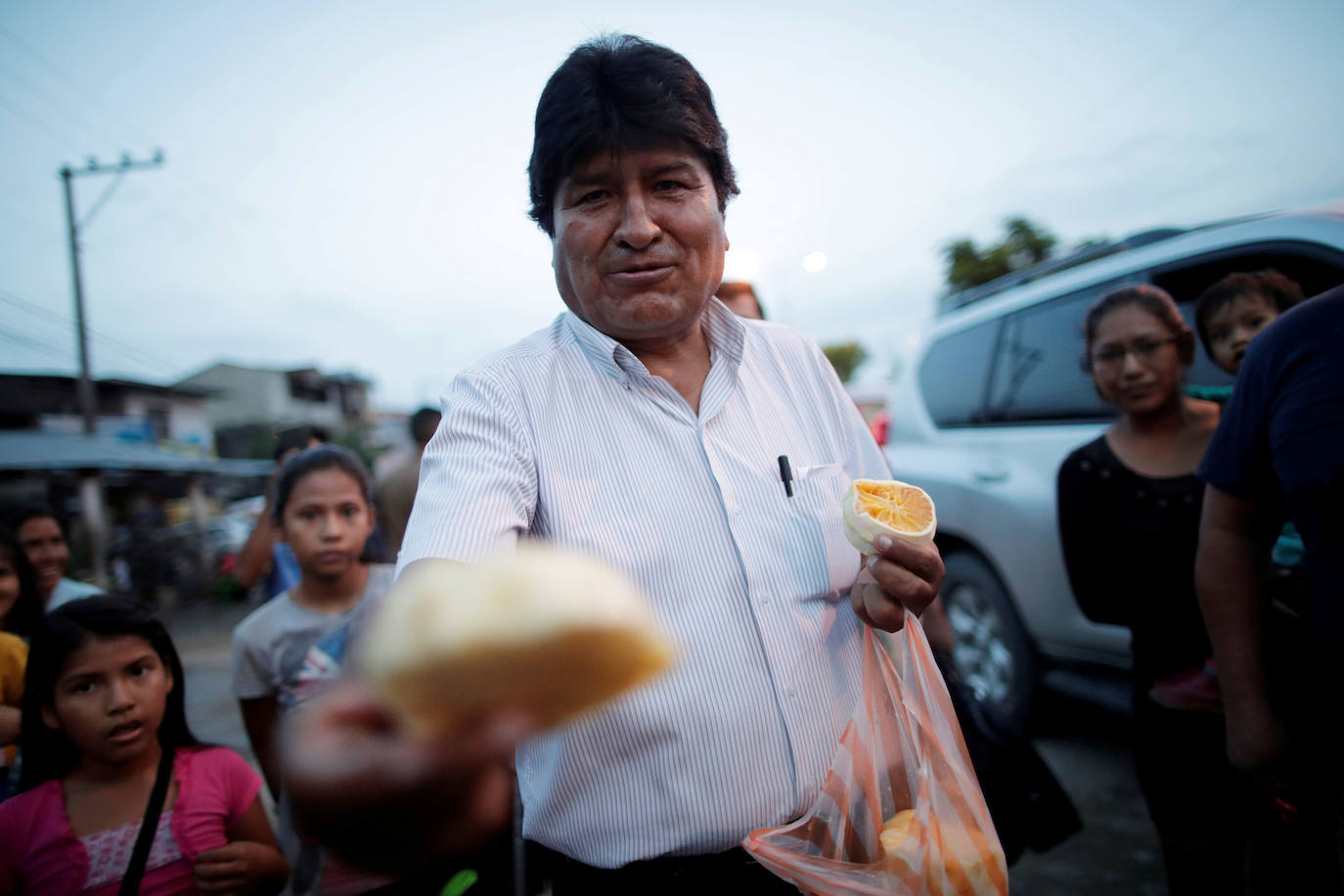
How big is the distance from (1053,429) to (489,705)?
3283 mm

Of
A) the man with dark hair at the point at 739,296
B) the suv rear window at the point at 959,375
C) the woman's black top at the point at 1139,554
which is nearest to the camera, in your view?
the woman's black top at the point at 1139,554

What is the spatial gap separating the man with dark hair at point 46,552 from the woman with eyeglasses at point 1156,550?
3793 millimetres

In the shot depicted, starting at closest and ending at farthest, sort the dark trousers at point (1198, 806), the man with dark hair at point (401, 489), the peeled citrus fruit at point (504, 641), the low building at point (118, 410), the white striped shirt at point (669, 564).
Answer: the peeled citrus fruit at point (504, 641) → the white striped shirt at point (669, 564) → the dark trousers at point (1198, 806) → the man with dark hair at point (401, 489) → the low building at point (118, 410)

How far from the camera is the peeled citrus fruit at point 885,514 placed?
1142 millimetres

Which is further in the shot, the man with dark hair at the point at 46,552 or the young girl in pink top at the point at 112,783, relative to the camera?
the man with dark hair at the point at 46,552

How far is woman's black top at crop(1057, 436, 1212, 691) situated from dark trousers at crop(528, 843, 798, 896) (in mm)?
1514

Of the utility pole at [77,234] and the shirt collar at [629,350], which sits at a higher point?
the utility pole at [77,234]

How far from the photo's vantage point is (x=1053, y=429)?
3.18 metres

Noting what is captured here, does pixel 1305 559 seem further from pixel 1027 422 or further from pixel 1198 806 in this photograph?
pixel 1027 422

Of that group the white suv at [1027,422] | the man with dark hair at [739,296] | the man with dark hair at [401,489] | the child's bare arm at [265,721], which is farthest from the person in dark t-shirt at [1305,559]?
the man with dark hair at [401,489]

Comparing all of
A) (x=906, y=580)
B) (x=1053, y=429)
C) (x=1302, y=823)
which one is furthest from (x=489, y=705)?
(x=1053, y=429)

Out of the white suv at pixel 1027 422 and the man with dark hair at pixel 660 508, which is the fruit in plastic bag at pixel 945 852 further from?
the white suv at pixel 1027 422

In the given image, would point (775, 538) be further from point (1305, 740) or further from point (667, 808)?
point (1305, 740)

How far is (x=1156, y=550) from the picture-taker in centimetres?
207
